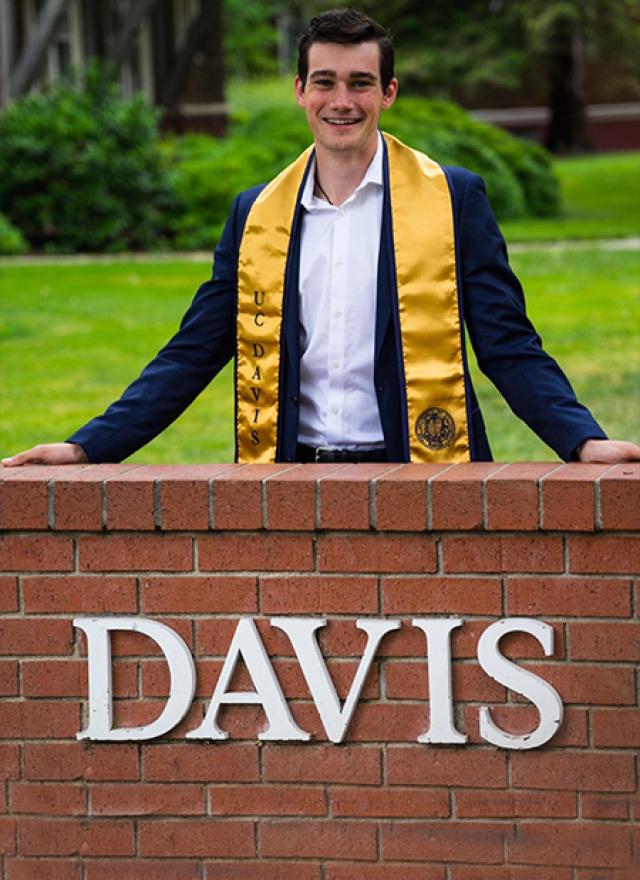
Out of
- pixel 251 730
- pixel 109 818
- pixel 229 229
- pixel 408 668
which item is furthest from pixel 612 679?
pixel 229 229

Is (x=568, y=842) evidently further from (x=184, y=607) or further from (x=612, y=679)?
(x=184, y=607)

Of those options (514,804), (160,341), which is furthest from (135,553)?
(160,341)

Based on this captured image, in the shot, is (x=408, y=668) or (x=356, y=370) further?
(x=356, y=370)

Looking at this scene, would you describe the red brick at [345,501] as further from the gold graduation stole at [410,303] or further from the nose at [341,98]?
the nose at [341,98]

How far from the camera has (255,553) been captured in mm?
3955

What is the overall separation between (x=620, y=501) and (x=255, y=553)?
0.80 meters

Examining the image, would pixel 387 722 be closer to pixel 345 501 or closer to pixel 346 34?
pixel 345 501

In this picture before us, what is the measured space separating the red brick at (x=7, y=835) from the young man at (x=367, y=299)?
83 centimetres

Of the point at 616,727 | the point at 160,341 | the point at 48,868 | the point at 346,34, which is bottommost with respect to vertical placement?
the point at 48,868

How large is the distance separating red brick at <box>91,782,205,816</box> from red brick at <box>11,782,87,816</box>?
0.03 metres

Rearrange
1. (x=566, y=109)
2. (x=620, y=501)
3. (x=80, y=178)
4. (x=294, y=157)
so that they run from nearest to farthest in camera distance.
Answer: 1. (x=620, y=501)
2. (x=80, y=178)
3. (x=294, y=157)
4. (x=566, y=109)

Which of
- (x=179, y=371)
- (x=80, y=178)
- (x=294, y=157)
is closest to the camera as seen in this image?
(x=179, y=371)

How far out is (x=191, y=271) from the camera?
1748cm

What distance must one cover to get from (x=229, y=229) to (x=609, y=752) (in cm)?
155
